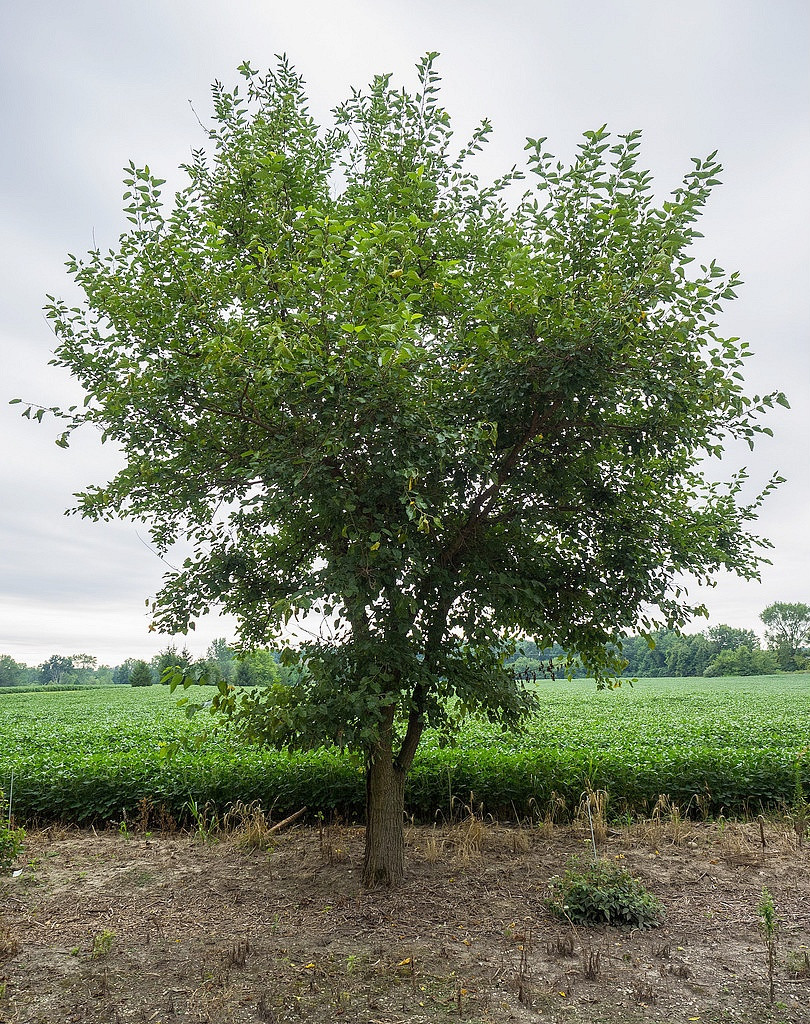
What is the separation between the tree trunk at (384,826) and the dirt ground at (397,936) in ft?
0.61

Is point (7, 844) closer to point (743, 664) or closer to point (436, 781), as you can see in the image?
point (436, 781)

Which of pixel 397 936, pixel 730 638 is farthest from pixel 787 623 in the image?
pixel 397 936

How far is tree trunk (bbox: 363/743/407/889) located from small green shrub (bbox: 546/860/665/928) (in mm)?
1361

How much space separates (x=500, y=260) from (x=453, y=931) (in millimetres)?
5255

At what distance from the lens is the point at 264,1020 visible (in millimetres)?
3807

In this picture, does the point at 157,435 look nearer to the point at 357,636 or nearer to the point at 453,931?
the point at 357,636

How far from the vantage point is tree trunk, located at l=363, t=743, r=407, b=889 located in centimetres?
588

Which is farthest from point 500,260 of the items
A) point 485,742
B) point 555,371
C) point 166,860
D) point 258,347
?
point 485,742

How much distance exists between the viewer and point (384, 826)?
591 cm

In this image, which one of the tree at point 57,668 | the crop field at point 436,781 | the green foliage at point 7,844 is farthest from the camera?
the tree at point 57,668

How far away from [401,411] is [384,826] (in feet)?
12.4

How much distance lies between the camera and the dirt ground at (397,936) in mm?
3977

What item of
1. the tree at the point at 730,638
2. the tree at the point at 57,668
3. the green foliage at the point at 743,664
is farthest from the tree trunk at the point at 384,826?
the tree at the point at 57,668

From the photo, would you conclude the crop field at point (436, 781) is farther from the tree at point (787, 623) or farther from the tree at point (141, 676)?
the tree at point (787, 623)
